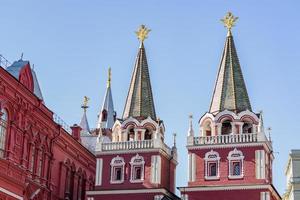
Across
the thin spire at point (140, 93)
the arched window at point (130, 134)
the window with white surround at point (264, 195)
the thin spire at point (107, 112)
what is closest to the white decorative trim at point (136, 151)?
the arched window at point (130, 134)

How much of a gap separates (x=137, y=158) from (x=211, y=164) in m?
5.41

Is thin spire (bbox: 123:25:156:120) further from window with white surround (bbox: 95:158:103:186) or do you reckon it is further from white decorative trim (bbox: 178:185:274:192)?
white decorative trim (bbox: 178:185:274:192)

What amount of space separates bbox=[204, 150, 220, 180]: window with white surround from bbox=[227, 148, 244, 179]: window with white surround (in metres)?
0.83

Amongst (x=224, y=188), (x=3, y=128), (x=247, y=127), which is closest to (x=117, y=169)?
(x=224, y=188)

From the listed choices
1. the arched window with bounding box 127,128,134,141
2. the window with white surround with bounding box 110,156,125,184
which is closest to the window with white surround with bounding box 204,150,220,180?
the window with white surround with bounding box 110,156,125,184

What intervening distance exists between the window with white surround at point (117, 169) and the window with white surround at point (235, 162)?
307 inches

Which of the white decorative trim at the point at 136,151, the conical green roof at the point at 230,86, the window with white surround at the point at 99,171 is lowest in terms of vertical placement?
the window with white surround at the point at 99,171

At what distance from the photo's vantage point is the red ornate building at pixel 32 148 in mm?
38062

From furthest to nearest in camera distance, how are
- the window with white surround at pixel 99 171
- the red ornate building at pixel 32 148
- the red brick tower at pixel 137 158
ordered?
the window with white surround at pixel 99 171 < the red brick tower at pixel 137 158 < the red ornate building at pixel 32 148

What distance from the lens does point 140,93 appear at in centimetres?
4888

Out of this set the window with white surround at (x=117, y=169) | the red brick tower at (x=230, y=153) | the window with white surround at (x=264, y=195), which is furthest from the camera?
the window with white surround at (x=117, y=169)

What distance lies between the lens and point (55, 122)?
46.6m

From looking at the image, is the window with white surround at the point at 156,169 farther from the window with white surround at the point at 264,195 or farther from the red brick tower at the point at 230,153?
the window with white surround at the point at 264,195

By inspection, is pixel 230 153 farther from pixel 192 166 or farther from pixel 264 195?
pixel 264 195
